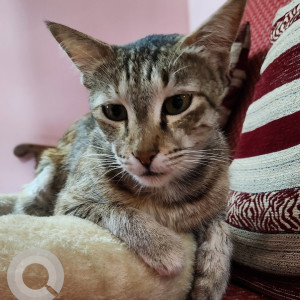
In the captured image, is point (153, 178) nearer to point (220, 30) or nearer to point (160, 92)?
point (160, 92)

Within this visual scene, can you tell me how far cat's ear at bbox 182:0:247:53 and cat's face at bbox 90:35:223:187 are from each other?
0.03 meters

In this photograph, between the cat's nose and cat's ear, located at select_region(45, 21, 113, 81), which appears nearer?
the cat's nose

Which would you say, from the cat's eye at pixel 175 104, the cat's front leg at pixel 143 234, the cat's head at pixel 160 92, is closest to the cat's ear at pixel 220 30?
the cat's head at pixel 160 92

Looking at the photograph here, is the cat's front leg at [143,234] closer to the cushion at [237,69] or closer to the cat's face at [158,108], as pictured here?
the cat's face at [158,108]

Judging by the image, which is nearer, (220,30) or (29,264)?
(29,264)

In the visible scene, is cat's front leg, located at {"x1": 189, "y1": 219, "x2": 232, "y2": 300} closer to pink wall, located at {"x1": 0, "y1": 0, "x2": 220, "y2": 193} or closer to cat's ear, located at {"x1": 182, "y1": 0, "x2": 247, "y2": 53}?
cat's ear, located at {"x1": 182, "y1": 0, "x2": 247, "y2": 53}

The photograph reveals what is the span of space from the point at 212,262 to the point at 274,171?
0.24 m

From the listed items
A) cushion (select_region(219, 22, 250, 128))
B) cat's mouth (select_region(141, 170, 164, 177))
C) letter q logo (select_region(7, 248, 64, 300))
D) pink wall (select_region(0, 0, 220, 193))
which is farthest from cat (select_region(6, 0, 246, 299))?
pink wall (select_region(0, 0, 220, 193))

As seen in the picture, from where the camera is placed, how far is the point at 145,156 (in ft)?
2.35

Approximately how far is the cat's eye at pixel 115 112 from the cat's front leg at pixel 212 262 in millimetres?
326

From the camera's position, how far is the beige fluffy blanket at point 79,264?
21.6 inches

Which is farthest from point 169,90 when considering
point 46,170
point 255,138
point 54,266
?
point 46,170

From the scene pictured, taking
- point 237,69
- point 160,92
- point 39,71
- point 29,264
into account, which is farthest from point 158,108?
point 39,71

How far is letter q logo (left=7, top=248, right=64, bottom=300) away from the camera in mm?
530
